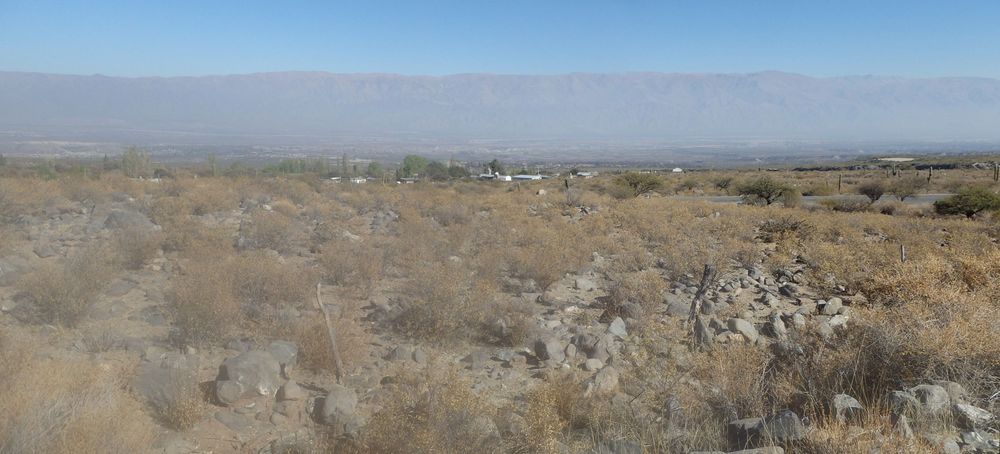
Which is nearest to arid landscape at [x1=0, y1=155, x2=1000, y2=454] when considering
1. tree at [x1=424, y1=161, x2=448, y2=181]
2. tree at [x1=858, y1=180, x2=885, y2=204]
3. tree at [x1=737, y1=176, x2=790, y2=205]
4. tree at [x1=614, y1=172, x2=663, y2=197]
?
tree at [x1=737, y1=176, x2=790, y2=205]

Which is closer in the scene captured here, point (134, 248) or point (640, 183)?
point (134, 248)

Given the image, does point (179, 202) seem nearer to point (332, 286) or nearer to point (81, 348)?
point (332, 286)

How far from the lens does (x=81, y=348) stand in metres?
6.88

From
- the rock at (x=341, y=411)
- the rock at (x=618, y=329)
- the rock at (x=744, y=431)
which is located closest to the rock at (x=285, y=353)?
the rock at (x=341, y=411)

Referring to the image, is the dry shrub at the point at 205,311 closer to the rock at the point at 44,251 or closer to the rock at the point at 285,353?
the rock at the point at 285,353

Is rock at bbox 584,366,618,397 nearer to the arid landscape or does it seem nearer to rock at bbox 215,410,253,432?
the arid landscape

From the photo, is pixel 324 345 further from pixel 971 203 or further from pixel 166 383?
pixel 971 203

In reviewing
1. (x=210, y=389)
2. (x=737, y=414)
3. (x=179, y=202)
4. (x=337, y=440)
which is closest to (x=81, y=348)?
(x=210, y=389)

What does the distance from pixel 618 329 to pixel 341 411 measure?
4348mm

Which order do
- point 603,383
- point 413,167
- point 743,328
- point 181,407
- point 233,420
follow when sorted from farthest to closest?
1. point 413,167
2. point 743,328
3. point 603,383
4. point 233,420
5. point 181,407

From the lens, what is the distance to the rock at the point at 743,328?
8.30 metres

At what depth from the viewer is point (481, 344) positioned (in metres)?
8.30

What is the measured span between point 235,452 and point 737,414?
15.3 ft

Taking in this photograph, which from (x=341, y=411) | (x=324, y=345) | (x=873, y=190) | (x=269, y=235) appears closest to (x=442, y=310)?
(x=324, y=345)
